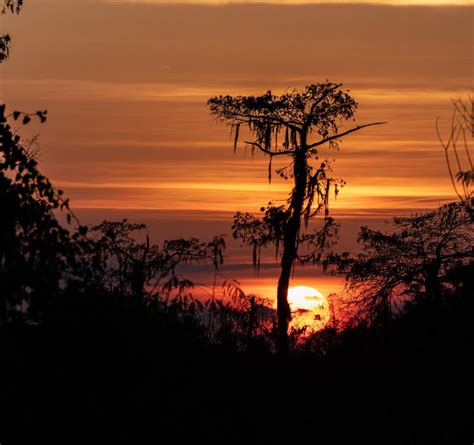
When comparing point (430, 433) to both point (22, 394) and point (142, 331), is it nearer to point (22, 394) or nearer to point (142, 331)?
point (142, 331)

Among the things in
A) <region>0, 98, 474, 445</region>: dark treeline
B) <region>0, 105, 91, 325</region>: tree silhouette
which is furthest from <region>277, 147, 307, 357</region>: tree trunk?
<region>0, 105, 91, 325</region>: tree silhouette

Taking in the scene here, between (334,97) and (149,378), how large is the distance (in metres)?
22.0

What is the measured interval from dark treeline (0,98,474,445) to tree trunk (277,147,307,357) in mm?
2270

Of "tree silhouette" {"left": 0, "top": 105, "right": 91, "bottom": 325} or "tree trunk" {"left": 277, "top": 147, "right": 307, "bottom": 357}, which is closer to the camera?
"tree silhouette" {"left": 0, "top": 105, "right": 91, "bottom": 325}

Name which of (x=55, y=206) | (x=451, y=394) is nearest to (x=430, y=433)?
(x=451, y=394)

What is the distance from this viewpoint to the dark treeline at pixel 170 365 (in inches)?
651

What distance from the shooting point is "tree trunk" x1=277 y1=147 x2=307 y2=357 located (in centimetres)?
4153

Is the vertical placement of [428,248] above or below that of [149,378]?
above

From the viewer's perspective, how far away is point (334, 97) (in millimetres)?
40969

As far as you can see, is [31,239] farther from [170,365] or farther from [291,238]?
[291,238]

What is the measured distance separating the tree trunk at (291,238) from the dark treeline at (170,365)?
2270 mm

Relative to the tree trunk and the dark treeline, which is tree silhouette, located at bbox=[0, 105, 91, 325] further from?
the tree trunk

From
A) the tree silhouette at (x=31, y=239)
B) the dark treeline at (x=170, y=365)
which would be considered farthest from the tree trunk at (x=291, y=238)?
the tree silhouette at (x=31, y=239)

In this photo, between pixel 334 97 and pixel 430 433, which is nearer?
pixel 430 433
